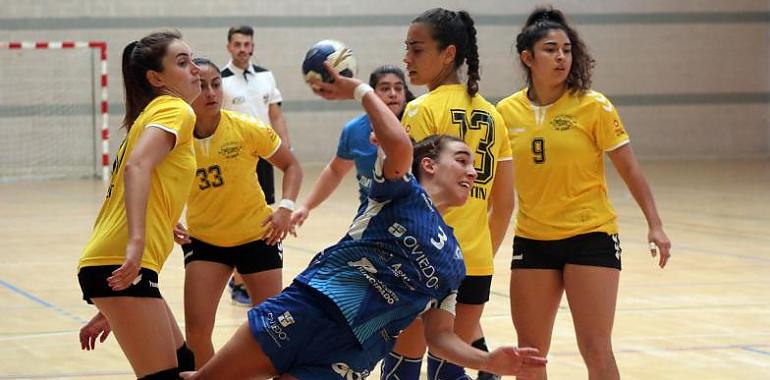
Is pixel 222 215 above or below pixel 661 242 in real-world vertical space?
below

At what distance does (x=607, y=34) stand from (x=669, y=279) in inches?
532

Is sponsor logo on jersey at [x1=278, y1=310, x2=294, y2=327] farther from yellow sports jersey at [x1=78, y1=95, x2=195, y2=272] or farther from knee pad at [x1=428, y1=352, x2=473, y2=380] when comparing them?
knee pad at [x1=428, y1=352, x2=473, y2=380]

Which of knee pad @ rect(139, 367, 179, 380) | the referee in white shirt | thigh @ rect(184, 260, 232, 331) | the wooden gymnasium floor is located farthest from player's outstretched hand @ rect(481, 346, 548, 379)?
the referee in white shirt

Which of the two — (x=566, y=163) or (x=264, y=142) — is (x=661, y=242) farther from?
(x=264, y=142)

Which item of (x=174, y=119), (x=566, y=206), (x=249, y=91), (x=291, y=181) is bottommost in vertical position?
(x=249, y=91)

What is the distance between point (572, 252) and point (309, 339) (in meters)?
1.55

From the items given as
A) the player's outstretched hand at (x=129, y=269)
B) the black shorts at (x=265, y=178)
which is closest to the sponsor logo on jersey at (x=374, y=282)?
the player's outstretched hand at (x=129, y=269)

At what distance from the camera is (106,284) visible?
13.2ft

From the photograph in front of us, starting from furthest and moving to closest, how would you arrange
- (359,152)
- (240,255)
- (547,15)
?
(359,152)
(240,255)
(547,15)

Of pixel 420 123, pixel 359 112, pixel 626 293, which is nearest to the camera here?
pixel 420 123

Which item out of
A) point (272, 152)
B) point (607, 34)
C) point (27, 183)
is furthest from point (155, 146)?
point (607, 34)

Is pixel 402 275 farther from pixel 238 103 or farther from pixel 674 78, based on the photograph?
pixel 674 78

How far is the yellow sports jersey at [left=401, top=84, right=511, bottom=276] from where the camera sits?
4680 millimetres

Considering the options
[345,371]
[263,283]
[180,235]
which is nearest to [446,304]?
[345,371]
